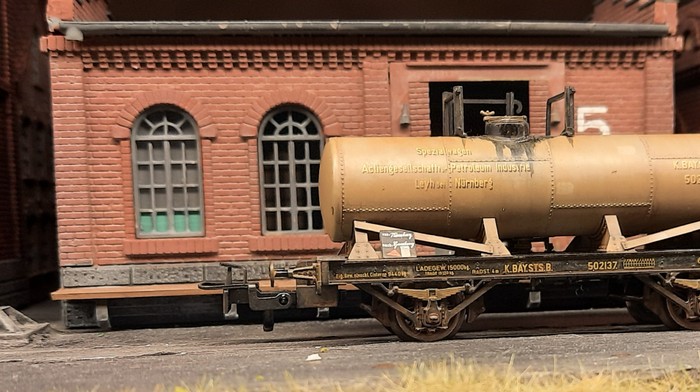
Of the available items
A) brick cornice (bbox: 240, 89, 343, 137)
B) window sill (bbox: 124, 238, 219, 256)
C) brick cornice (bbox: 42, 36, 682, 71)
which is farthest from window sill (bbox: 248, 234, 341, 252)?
brick cornice (bbox: 42, 36, 682, 71)

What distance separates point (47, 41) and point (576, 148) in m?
9.10

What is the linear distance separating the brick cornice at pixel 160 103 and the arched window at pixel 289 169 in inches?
39.6

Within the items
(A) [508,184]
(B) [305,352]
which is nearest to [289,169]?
(B) [305,352]

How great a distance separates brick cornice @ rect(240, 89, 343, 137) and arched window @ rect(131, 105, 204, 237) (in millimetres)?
1042

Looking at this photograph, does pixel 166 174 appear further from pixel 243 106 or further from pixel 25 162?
pixel 25 162

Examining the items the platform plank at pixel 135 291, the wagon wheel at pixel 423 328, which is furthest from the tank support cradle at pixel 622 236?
the platform plank at pixel 135 291

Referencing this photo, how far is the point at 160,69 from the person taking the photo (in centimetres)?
895

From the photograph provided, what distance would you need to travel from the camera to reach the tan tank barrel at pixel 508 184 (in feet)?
22.1

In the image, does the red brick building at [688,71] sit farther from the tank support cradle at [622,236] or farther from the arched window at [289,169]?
the arched window at [289,169]

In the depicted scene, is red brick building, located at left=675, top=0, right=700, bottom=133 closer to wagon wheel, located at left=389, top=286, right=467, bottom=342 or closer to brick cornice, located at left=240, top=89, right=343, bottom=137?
brick cornice, located at left=240, top=89, right=343, bottom=137

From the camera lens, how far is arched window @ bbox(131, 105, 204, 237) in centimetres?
894

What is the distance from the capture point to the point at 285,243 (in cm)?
898

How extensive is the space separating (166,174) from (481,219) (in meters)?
5.76

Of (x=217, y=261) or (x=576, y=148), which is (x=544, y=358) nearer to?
(x=576, y=148)
